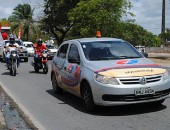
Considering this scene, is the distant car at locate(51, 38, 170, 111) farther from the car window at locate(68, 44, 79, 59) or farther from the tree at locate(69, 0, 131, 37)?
the tree at locate(69, 0, 131, 37)

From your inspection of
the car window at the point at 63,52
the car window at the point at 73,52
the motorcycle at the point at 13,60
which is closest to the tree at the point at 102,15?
the motorcycle at the point at 13,60

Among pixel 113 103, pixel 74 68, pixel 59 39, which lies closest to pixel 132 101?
pixel 113 103

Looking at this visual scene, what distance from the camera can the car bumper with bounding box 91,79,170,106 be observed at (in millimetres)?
7602

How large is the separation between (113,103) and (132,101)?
0.38m

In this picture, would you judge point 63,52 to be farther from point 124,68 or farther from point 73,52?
point 124,68

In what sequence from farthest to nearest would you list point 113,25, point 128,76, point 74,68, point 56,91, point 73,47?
point 113,25 < point 56,91 < point 73,47 < point 74,68 < point 128,76

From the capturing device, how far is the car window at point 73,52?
9.42 meters

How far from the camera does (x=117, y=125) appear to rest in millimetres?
7137

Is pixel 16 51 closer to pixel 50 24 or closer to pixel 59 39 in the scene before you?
pixel 50 24

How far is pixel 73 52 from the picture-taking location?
9773mm

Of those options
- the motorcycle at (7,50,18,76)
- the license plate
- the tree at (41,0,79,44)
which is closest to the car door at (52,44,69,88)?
the license plate

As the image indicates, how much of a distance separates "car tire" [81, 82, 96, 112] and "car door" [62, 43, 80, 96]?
0.98ft

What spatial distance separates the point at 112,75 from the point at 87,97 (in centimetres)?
93

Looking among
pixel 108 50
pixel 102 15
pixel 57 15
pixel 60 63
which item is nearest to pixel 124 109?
pixel 108 50
